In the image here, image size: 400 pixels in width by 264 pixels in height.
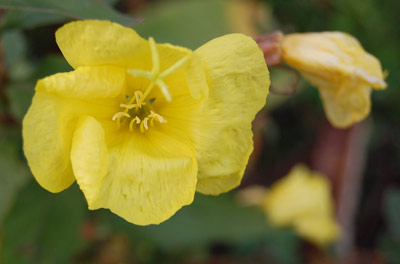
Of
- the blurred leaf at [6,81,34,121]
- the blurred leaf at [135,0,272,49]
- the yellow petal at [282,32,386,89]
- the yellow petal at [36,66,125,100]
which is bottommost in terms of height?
the blurred leaf at [135,0,272,49]

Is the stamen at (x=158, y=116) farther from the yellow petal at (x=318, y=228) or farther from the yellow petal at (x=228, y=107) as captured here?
the yellow petal at (x=318, y=228)

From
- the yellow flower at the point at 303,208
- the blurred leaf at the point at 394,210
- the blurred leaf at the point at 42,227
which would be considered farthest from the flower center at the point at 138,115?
the blurred leaf at the point at 394,210

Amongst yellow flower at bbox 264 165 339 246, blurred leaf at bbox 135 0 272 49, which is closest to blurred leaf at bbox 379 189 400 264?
yellow flower at bbox 264 165 339 246

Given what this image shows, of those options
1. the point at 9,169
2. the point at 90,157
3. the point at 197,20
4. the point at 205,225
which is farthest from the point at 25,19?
the point at 197,20

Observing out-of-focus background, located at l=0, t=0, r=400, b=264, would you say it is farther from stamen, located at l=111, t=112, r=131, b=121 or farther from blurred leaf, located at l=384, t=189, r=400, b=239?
stamen, located at l=111, t=112, r=131, b=121

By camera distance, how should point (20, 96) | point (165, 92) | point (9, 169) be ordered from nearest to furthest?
point (165, 92) → point (20, 96) → point (9, 169)

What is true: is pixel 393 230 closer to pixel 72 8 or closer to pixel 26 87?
pixel 26 87

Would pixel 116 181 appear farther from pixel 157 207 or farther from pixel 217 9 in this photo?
pixel 217 9
